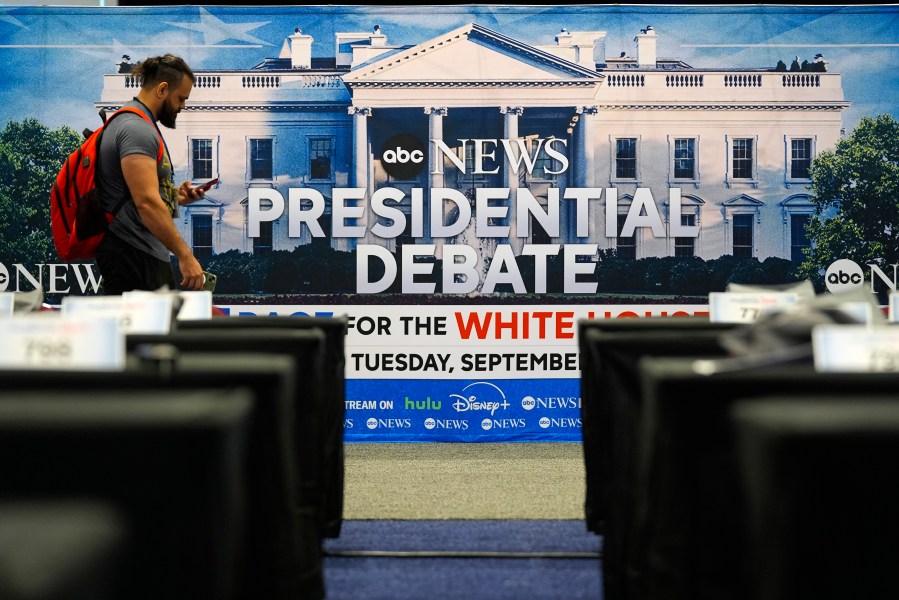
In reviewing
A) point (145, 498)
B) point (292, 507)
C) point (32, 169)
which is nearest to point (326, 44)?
point (32, 169)

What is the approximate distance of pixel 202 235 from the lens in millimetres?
4383

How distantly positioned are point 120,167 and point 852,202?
355cm

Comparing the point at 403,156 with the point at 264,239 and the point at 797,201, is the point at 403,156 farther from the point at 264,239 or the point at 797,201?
the point at 797,201

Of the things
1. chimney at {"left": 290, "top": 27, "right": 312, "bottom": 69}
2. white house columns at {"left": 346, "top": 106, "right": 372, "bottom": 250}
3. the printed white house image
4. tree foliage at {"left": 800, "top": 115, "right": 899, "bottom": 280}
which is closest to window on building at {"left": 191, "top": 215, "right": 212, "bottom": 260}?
the printed white house image

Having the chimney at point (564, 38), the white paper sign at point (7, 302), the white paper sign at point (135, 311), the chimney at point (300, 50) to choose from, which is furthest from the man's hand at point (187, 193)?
the chimney at point (564, 38)

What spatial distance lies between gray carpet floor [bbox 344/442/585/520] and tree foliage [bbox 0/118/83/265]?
6.19ft

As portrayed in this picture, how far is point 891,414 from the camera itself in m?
0.76

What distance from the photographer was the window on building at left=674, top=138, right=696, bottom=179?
437 centimetres

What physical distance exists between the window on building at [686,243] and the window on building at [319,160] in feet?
6.02

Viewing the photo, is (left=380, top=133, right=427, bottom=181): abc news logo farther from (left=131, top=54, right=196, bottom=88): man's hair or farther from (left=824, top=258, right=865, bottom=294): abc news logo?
(left=824, top=258, right=865, bottom=294): abc news logo

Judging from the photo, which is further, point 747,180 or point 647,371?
point 747,180

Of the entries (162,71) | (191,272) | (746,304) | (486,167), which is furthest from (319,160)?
(746,304)

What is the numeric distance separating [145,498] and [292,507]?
0.57m

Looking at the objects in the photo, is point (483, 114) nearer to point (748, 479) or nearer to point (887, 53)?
point (887, 53)
